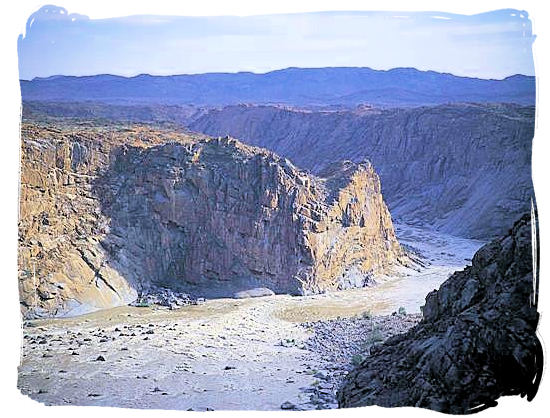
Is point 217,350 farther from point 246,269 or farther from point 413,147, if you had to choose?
point 413,147

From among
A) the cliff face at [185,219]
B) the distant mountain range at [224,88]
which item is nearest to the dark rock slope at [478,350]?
the distant mountain range at [224,88]

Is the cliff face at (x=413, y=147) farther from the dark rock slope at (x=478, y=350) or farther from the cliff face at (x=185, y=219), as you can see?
the dark rock slope at (x=478, y=350)

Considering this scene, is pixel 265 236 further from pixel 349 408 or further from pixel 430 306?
pixel 349 408

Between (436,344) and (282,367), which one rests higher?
(436,344)

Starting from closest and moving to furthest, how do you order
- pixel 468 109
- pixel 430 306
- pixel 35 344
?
pixel 430 306
pixel 35 344
pixel 468 109

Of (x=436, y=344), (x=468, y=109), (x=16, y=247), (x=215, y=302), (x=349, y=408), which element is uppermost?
(x=468, y=109)

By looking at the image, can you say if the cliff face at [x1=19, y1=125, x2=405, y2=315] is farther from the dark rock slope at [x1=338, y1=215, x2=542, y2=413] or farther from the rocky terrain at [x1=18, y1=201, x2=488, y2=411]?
the dark rock slope at [x1=338, y1=215, x2=542, y2=413]

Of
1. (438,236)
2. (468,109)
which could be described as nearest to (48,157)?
(438,236)
